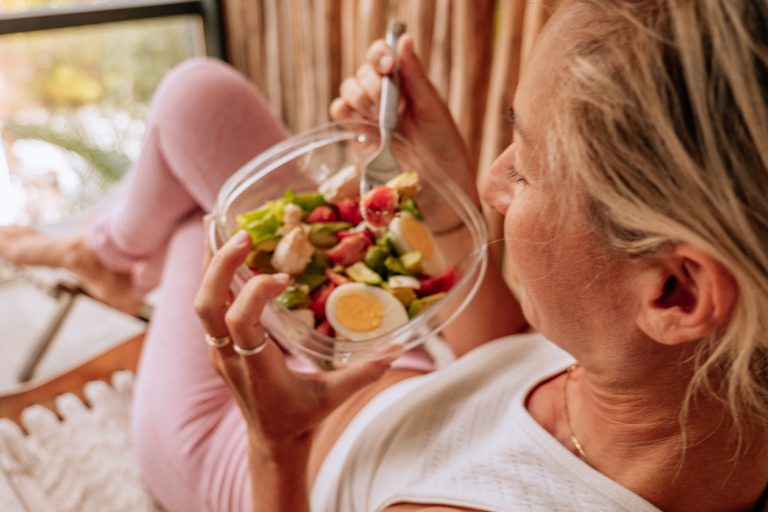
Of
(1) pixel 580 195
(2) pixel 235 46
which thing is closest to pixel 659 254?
(1) pixel 580 195

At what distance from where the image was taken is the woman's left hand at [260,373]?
2.51ft

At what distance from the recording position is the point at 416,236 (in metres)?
1.01

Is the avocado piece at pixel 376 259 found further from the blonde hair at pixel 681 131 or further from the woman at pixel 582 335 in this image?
the blonde hair at pixel 681 131

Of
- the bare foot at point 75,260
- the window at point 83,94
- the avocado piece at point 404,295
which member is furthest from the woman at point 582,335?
the window at point 83,94

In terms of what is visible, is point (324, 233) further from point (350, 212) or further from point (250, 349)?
point (250, 349)

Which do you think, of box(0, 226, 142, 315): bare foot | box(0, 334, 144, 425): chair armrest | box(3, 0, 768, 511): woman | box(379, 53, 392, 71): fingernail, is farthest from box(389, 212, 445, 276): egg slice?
box(0, 226, 142, 315): bare foot

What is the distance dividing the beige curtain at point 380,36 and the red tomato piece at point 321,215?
55 centimetres

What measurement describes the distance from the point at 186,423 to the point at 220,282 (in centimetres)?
40

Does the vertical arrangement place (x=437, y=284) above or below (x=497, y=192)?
below

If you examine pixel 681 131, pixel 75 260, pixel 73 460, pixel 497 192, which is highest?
pixel 681 131

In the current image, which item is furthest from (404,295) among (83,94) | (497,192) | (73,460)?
(83,94)

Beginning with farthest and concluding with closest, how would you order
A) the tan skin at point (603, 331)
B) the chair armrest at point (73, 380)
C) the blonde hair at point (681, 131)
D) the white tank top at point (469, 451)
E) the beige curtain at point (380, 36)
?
the beige curtain at point (380, 36) → the chair armrest at point (73, 380) → the white tank top at point (469, 451) → the tan skin at point (603, 331) → the blonde hair at point (681, 131)

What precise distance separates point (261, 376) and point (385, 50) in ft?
1.65

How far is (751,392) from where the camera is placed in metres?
0.65
